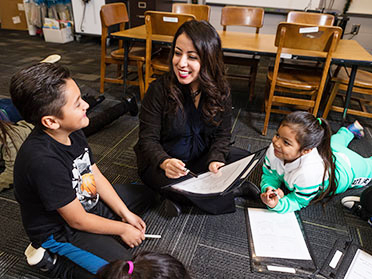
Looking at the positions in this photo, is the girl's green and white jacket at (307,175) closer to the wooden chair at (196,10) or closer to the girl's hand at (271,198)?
the girl's hand at (271,198)

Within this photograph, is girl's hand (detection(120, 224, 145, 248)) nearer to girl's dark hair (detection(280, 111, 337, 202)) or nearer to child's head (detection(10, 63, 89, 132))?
child's head (detection(10, 63, 89, 132))

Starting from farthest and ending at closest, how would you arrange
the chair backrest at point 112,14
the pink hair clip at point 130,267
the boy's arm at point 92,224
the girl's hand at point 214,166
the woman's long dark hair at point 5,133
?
the chair backrest at point 112,14
the woman's long dark hair at point 5,133
the girl's hand at point 214,166
the boy's arm at point 92,224
the pink hair clip at point 130,267

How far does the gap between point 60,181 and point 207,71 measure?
2.33 feet

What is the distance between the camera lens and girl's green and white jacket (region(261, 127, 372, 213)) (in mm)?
1228

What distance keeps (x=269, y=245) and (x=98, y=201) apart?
2.53ft

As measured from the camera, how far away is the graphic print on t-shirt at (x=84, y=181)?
947mm

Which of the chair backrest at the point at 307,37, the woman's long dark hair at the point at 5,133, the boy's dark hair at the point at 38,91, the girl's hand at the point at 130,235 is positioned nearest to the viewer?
the boy's dark hair at the point at 38,91

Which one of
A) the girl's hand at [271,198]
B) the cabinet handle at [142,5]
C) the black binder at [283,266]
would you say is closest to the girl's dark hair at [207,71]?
the girl's hand at [271,198]

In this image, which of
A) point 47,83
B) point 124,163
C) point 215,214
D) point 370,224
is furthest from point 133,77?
point 370,224

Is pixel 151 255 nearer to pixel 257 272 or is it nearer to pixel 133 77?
pixel 257 272

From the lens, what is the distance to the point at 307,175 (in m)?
1.21

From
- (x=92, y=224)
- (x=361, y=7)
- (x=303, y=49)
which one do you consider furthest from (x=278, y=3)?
(x=92, y=224)

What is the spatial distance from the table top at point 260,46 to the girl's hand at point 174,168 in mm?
1208

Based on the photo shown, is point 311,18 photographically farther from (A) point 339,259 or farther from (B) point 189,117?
(A) point 339,259
